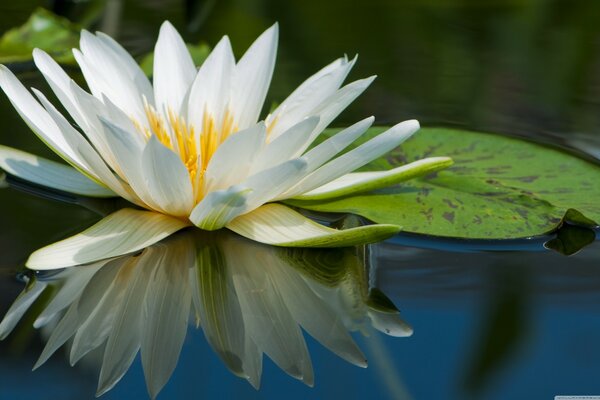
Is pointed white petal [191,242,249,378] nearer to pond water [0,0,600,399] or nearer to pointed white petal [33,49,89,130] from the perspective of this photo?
pond water [0,0,600,399]

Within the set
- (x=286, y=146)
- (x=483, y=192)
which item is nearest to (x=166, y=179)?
(x=286, y=146)

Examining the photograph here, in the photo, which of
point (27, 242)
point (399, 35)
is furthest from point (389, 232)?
point (399, 35)

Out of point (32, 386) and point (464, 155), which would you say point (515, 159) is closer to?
point (464, 155)

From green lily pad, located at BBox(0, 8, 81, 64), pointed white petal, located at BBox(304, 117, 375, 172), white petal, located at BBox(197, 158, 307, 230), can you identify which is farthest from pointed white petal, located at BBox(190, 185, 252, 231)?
green lily pad, located at BBox(0, 8, 81, 64)

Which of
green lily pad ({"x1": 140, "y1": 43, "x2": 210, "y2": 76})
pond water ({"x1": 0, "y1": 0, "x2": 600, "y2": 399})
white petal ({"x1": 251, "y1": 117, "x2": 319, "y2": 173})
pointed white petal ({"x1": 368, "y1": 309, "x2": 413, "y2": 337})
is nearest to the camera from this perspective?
pond water ({"x1": 0, "y1": 0, "x2": 600, "y2": 399})

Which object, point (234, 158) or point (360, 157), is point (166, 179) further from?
point (360, 157)

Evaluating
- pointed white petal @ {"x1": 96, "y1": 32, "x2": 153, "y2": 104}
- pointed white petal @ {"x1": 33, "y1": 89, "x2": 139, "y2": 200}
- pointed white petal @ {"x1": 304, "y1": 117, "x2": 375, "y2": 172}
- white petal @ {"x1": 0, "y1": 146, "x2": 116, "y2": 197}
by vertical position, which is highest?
pointed white petal @ {"x1": 96, "y1": 32, "x2": 153, "y2": 104}

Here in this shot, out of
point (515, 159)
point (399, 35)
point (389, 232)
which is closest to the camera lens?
point (389, 232)

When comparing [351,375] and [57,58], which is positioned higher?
[57,58]
